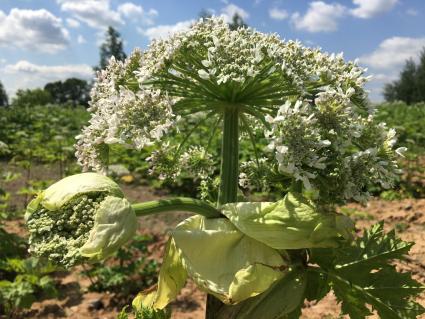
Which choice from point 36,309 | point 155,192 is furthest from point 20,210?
point 36,309

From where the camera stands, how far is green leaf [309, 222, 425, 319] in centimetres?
156

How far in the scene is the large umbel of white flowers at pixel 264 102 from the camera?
132cm

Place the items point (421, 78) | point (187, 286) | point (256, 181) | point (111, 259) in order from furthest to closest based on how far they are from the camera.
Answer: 1. point (421, 78)
2. point (111, 259)
3. point (187, 286)
4. point (256, 181)

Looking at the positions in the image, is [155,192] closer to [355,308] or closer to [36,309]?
[36,309]

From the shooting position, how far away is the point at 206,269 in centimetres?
145

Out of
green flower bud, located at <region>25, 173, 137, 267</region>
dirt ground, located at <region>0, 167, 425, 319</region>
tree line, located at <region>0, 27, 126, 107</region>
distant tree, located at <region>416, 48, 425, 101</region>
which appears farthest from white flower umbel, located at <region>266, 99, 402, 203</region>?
distant tree, located at <region>416, 48, 425, 101</region>

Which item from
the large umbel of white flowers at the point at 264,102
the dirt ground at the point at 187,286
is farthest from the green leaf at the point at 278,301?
the dirt ground at the point at 187,286

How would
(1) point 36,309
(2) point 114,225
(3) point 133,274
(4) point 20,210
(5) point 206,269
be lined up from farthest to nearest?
(4) point 20,210
(3) point 133,274
(1) point 36,309
(5) point 206,269
(2) point 114,225

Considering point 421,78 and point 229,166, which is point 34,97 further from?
point 229,166

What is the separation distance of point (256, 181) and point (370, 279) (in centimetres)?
53

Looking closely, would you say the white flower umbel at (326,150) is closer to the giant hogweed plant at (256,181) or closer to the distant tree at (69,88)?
the giant hogweed plant at (256,181)

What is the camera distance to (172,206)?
1.46 meters

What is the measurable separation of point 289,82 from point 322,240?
493 millimetres

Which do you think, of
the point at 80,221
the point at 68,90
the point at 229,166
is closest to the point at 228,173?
the point at 229,166
